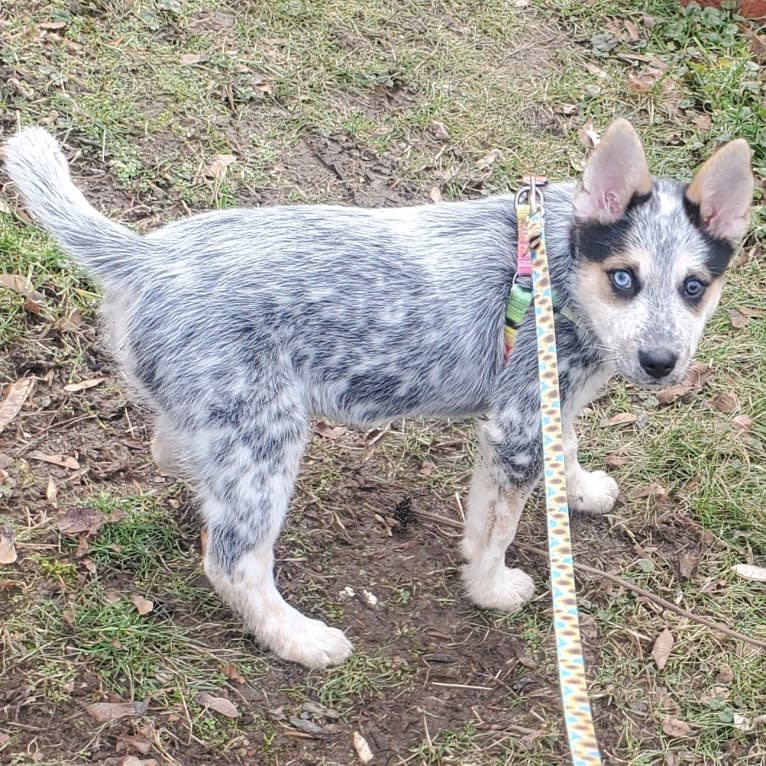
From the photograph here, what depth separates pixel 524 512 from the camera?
486 cm

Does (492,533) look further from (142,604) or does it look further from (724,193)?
(724,193)

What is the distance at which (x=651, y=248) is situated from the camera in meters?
3.59

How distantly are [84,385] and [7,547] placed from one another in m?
0.96

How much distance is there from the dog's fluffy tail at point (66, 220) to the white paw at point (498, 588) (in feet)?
6.20

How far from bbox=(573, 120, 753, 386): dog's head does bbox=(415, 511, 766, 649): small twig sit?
1.30 meters

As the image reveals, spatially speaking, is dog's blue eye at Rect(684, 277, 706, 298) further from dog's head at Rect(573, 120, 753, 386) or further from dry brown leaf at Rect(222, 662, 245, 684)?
dry brown leaf at Rect(222, 662, 245, 684)

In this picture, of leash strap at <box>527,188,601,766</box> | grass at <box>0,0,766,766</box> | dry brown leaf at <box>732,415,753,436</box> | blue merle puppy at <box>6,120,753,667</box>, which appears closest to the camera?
leash strap at <box>527,188,601,766</box>

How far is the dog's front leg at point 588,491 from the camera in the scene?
4.81m

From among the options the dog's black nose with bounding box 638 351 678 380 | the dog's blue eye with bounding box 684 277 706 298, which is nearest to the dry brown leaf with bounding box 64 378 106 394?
the dog's black nose with bounding box 638 351 678 380

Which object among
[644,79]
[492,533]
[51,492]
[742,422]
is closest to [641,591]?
[492,533]

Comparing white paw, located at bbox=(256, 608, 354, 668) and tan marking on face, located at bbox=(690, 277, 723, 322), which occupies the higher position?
tan marking on face, located at bbox=(690, 277, 723, 322)

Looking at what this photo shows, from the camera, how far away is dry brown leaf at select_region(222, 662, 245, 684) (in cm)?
395

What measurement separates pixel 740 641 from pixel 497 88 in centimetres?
416

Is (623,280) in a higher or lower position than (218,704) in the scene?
higher
